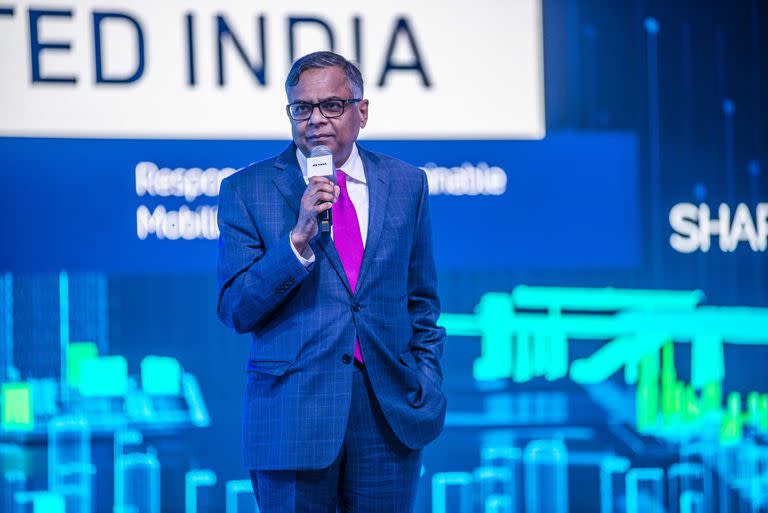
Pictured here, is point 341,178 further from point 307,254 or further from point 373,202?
point 307,254

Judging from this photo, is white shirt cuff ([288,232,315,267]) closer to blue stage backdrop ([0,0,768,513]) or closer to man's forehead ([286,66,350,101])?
man's forehead ([286,66,350,101])

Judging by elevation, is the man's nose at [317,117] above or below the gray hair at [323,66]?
below

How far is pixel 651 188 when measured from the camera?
391 centimetres

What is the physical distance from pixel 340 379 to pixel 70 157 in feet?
6.36

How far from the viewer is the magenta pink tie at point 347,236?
2078mm

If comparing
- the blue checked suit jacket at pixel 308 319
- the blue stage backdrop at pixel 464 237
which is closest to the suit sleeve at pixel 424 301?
the blue checked suit jacket at pixel 308 319

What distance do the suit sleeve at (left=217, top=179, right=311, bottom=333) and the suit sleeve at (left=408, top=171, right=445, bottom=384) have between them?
1.29 feet

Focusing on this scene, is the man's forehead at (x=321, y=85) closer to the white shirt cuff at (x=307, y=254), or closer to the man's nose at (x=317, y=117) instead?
the man's nose at (x=317, y=117)

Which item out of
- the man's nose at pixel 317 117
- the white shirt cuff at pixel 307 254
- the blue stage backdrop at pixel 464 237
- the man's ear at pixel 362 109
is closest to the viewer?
the white shirt cuff at pixel 307 254

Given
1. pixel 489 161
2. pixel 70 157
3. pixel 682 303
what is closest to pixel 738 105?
pixel 682 303

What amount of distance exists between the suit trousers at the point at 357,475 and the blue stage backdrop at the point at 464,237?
1604 mm

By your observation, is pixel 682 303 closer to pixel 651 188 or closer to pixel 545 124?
pixel 651 188

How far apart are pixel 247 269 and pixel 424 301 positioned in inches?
19.0

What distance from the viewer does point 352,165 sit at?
220 cm
